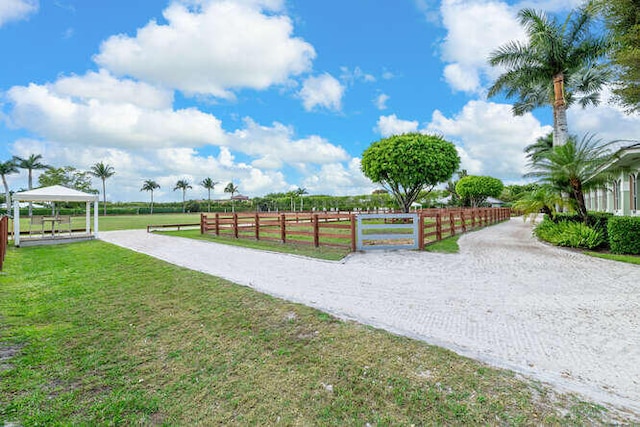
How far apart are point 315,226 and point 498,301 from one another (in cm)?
617

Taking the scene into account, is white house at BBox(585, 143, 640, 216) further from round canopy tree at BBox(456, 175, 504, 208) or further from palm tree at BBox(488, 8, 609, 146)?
round canopy tree at BBox(456, 175, 504, 208)

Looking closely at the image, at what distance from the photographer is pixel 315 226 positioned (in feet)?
32.8

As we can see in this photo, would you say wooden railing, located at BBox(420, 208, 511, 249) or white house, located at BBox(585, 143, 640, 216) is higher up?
white house, located at BBox(585, 143, 640, 216)

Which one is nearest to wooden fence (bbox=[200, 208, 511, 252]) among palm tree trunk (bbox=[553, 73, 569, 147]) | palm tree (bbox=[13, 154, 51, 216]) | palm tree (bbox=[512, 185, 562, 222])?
palm tree (bbox=[512, 185, 562, 222])

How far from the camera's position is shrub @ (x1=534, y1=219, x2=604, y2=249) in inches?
367

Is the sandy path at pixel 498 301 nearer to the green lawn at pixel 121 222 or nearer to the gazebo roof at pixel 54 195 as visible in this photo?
the gazebo roof at pixel 54 195

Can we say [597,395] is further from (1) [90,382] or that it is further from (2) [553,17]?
(2) [553,17]

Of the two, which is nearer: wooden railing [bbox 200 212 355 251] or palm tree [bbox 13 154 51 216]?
wooden railing [bbox 200 212 355 251]

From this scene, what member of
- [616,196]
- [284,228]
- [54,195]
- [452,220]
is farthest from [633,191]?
[54,195]

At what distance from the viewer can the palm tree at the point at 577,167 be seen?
973cm

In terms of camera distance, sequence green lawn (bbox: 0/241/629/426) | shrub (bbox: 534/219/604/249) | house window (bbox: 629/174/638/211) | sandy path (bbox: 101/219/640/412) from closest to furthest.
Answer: green lawn (bbox: 0/241/629/426) < sandy path (bbox: 101/219/640/412) < shrub (bbox: 534/219/604/249) < house window (bbox: 629/174/638/211)

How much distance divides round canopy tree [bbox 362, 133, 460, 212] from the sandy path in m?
10.3

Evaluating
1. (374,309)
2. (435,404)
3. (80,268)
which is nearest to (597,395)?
(435,404)

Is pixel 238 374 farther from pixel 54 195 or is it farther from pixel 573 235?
pixel 54 195
